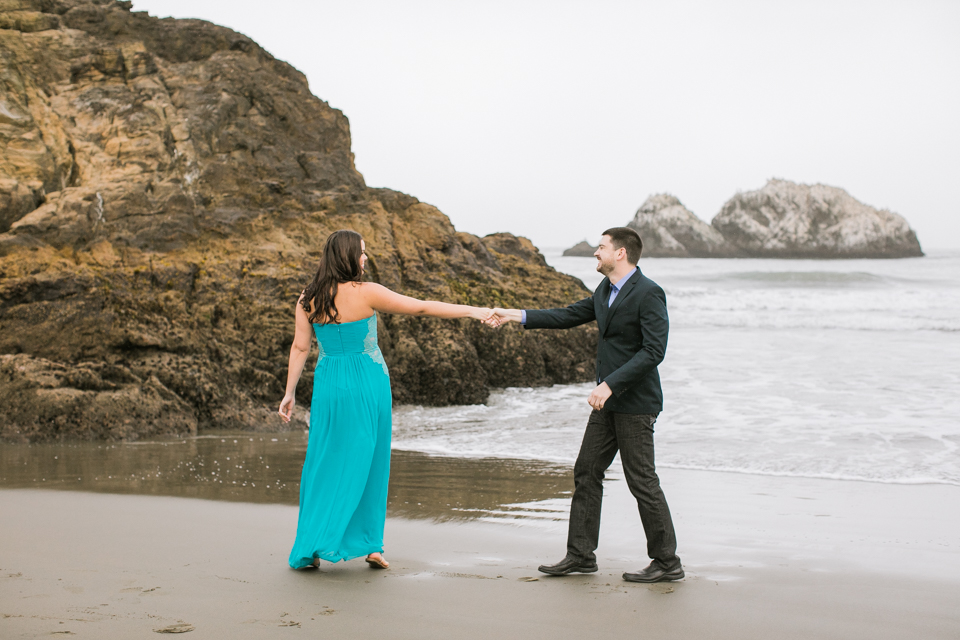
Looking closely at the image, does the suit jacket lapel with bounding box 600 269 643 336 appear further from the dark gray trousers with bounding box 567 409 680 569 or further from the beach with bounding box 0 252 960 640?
the beach with bounding box 0 252 960 640

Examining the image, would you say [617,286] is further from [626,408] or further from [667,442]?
[667,442]

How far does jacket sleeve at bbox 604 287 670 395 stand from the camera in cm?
387

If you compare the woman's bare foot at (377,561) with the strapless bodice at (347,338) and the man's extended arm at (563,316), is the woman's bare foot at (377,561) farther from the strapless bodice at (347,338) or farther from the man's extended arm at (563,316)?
the man's extended arm at (563,316)

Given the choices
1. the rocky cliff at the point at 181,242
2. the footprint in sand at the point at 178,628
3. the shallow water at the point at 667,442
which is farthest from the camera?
the rocky cliff at the point at 181,242

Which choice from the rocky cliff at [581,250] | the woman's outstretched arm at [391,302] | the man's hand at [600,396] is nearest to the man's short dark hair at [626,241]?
the man's hand at [600,396]

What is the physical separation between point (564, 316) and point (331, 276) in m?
1.35

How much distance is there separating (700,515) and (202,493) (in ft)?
12.3

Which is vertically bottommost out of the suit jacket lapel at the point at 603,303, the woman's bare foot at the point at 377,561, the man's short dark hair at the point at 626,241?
the woman's bare foot at the point at 377,561

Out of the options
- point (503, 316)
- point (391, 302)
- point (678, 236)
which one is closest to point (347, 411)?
point (391, 302)

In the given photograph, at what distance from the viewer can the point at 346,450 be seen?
415cm

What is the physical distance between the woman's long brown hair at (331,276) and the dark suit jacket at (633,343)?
54.0 inches

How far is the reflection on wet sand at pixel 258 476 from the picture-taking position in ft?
19.0

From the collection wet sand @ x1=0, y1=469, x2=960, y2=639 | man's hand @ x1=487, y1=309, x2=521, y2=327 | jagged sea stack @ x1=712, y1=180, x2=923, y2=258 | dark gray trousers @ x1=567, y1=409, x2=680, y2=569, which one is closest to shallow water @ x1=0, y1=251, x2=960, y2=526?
wet sand @ x1=0, y1=469, x2=960, y2=639

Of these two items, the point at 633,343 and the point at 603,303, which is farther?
the point at 603,303
